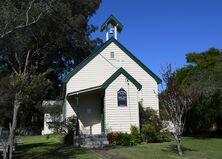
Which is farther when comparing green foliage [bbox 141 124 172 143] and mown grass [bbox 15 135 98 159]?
green foliage [bbox 141 124 172 143]

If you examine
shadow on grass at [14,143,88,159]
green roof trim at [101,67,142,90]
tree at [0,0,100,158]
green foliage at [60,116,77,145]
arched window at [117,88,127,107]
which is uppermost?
tree at [0,0,100,158]

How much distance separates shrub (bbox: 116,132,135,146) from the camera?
1994 cm

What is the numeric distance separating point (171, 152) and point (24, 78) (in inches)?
303

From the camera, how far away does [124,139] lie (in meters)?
20.1

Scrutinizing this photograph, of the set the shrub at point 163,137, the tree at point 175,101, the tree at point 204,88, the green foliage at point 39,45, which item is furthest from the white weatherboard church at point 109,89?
the tree at point 175,101

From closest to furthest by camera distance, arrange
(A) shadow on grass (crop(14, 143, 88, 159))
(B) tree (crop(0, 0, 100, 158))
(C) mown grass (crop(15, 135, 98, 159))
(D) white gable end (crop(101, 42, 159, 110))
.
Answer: (B) tree (crop(0, 0, 100, 158)) → (C) mown grass (crop(15, 135, 98, 159)) → (A) shadow on grass (crop(14, 143, 88, 159)) → (D) white gable end (crop(101, 42, 159, 110))

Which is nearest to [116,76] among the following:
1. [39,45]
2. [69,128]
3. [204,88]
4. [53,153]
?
[69,128]

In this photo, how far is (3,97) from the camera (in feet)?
43.2

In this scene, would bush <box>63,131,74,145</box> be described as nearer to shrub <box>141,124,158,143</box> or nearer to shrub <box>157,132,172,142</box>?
shrub <box>141,124,158,143</box>

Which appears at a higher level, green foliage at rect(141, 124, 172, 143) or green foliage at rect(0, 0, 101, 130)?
green foliage at rect(0, 0, 101, 130)

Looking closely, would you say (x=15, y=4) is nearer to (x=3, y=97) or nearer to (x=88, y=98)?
(x=3, y=97)

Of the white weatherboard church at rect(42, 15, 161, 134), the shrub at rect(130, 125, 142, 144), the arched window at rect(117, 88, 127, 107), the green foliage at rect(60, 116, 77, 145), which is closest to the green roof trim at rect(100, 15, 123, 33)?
the white weatherboard church at rect(42, 15, 161, 134)

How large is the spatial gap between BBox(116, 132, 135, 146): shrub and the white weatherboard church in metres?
1.31

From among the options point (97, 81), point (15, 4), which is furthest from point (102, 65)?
point (15, 4)
